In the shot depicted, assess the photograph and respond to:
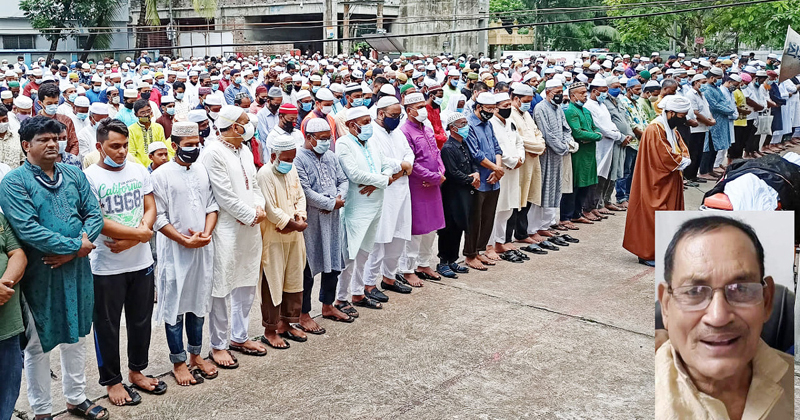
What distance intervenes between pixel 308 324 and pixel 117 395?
170 cm

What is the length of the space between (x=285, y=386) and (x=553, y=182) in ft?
16.2

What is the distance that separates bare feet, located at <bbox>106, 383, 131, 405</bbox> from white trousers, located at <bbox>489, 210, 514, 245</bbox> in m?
4.72

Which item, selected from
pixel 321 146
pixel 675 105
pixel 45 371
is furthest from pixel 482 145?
pixel 45 371

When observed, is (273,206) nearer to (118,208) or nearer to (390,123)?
(118,208)

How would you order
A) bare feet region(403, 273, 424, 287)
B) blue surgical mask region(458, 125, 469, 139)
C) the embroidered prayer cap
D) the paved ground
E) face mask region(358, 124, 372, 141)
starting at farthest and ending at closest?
blue surgical mask region(458, 125, 469, 139), bare feet region(403, 273, 424, 287), face mask region(358, 124, 372, 141), the embroidered prayer cap, the paved ground

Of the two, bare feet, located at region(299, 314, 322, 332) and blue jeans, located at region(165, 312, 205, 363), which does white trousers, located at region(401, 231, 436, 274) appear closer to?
bare feet, located at region(299, 314, 322, 332)

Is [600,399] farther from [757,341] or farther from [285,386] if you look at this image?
[757,341]

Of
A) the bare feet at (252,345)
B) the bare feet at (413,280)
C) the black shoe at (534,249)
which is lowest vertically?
the bare feet at (252,345)

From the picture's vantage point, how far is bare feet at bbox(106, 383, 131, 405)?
4.80 m

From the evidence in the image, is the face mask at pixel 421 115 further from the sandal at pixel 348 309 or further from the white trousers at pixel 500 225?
the sandal at pixel 348 309

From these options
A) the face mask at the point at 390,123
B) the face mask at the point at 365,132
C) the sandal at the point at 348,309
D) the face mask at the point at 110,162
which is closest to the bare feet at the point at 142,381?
the face mask at the point at 110,162

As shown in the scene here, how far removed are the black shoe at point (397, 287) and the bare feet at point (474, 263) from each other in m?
1.09

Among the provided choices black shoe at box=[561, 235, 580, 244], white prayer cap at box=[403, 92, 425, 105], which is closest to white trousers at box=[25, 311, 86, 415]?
white prayer cap at box=[403, 92, 425, 105]

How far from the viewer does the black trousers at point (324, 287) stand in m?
6.23
